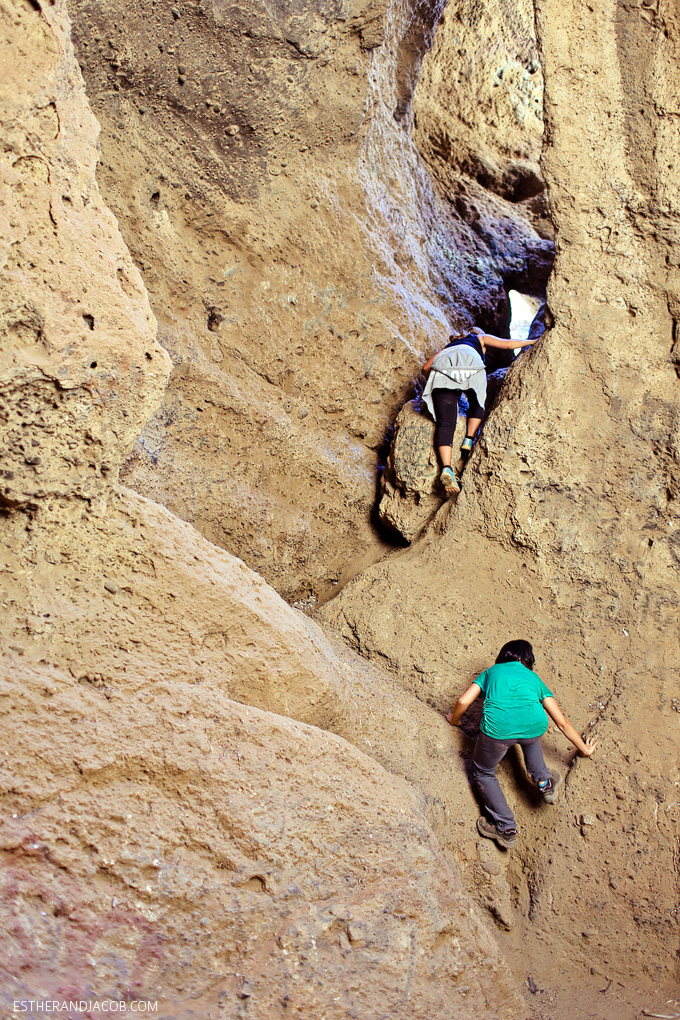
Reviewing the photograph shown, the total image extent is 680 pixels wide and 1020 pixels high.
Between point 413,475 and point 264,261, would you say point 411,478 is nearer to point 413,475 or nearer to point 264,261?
point 413,475

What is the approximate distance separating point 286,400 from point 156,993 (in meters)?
2.71

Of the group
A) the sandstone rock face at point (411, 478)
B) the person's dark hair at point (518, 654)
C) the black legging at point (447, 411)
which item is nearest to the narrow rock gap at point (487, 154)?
the black legging at point (447, 411)

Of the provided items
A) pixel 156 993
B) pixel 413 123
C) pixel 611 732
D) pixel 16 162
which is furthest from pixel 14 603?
pixel 413 123

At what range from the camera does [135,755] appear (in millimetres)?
2115

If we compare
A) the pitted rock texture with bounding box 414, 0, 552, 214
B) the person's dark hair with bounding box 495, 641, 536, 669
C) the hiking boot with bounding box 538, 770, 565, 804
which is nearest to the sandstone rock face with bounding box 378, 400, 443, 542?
the person's dark hair with bounding box 495, 641, 536, 669

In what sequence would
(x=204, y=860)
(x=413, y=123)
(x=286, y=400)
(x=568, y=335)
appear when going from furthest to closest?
1. (x=413, y=123)
2. (x=286, y=400)
3. (x=568, y=335)
4. (x=204, y=860)

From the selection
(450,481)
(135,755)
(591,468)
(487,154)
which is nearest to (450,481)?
(450,481)

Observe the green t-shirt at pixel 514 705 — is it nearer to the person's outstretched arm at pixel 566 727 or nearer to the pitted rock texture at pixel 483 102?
the person's outstretched arm at pixel 566 727

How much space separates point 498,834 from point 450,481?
1565mm

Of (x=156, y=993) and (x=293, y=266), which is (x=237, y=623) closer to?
(x=156, y=993)

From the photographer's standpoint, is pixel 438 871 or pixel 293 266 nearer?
pixel 438 871

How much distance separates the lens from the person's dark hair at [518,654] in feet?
9.93

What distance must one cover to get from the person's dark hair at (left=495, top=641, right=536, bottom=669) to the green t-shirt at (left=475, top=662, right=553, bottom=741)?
0.09 ft

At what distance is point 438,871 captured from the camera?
2562 millimetres
